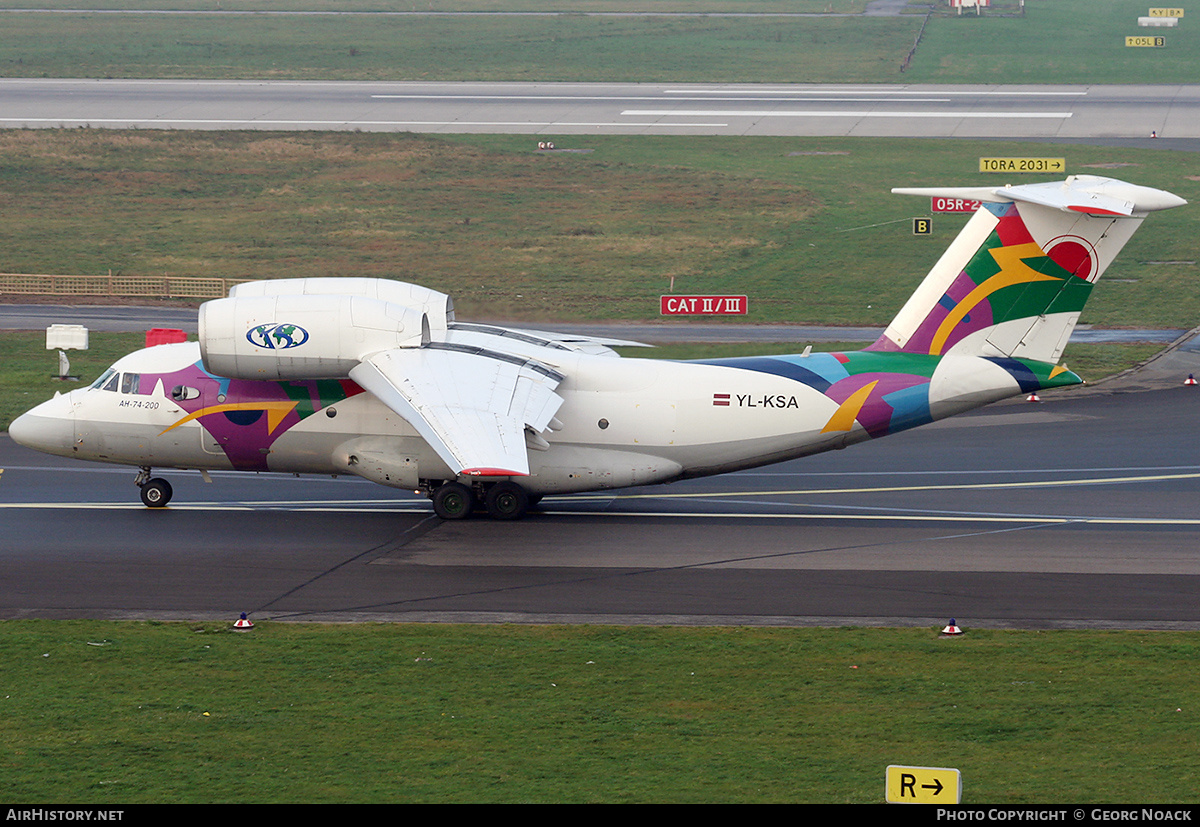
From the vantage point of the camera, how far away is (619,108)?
87.8 metres

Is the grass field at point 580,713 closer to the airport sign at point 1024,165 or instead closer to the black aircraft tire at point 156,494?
the black aircraft tire at point 156,494

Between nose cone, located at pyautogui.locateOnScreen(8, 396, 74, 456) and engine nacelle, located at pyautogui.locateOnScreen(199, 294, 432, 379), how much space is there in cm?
431

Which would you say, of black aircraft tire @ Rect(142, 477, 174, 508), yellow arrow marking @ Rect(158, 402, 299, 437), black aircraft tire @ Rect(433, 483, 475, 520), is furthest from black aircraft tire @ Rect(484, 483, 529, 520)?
black aircraft tire @ Rect(142, 477, 174, 508)

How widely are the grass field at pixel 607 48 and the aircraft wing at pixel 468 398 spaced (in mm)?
75321

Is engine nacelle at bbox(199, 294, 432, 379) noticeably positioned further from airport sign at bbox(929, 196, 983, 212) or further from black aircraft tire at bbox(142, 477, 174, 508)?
airport sign at bbox(929, 196, 983, 212)

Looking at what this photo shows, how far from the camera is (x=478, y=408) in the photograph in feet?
83.0

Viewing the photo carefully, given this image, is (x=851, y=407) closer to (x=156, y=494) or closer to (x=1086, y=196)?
(x=1086, y=196)

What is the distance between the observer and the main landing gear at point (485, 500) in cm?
2858

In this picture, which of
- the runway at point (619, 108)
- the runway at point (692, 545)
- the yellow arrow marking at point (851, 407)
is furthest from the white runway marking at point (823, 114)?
the yellow arrow marking at point (851, 407)

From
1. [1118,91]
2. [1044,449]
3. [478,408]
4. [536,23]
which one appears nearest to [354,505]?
[478,408]

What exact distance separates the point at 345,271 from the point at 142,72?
174 feet

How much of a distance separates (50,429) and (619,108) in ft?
206

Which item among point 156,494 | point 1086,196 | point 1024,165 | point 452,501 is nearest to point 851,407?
point 1086,196

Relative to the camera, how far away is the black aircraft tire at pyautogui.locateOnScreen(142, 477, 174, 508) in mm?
29625
